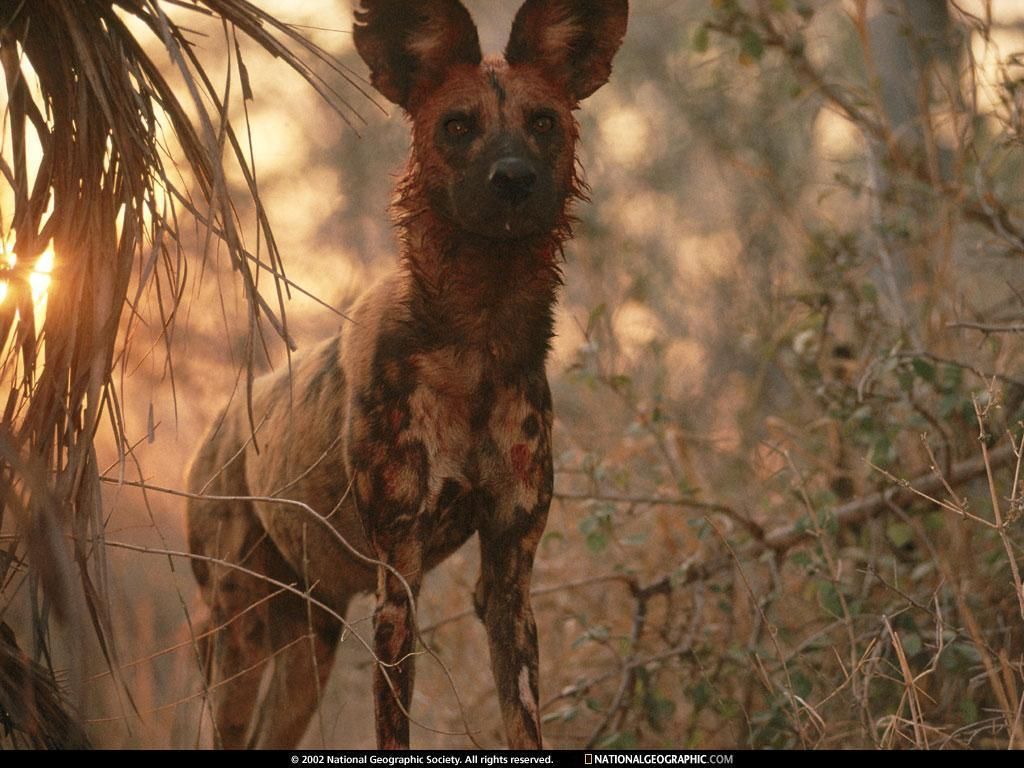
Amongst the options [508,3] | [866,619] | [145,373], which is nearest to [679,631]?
[866,619]

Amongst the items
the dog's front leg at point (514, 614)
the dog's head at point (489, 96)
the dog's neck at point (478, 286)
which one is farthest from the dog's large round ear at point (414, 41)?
the dog's front leg at point (514, 614)

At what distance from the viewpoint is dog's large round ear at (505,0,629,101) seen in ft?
10.5

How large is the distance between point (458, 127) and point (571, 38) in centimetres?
42

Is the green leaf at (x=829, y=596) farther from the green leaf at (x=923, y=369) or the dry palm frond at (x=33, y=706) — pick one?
the dry palm frond at (x=33, y=706)

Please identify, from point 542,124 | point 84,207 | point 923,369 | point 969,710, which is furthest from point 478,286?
point 969,710

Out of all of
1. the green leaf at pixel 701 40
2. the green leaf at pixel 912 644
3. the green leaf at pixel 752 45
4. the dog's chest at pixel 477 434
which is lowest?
the green leaf at pixel 912 644

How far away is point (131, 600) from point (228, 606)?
3557 mm

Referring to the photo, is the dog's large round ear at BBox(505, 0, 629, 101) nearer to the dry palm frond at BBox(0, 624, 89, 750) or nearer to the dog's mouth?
the dog's mouth

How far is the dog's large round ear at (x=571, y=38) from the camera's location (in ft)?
10.5

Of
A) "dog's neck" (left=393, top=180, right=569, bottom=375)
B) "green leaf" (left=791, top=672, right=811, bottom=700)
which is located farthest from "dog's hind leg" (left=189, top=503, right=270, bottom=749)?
"green leaf" (left=791, top=672, right=811, bottom=700)

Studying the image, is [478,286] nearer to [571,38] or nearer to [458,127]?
[458,127]

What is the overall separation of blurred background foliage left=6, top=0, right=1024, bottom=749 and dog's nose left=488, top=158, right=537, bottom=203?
1.10 feet

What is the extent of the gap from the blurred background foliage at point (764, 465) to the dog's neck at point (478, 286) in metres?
0.38
